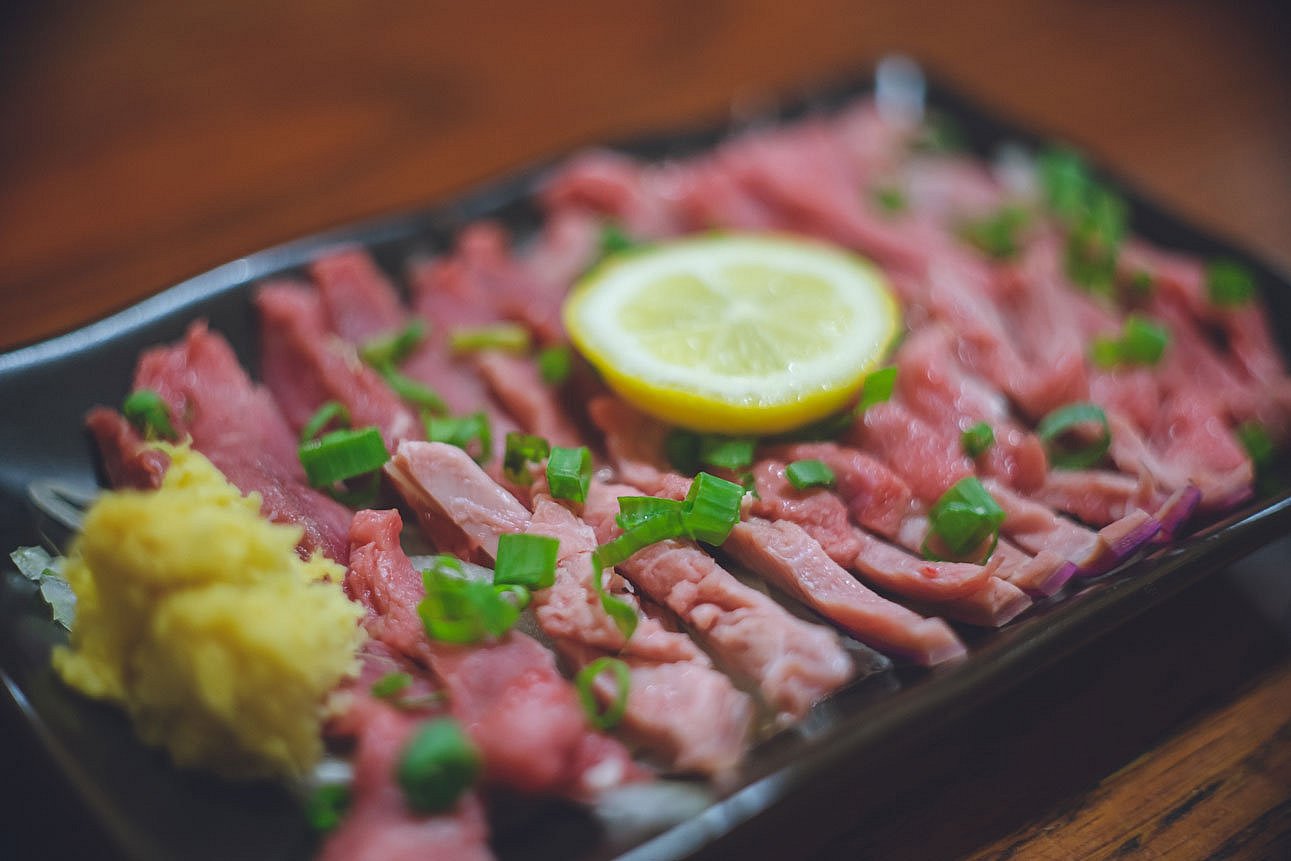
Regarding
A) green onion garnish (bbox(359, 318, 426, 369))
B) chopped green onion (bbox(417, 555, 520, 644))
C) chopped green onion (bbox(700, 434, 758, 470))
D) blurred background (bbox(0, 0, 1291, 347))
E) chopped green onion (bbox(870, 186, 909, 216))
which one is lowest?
chopped green onion (bbox(417, 555, 520, 644))

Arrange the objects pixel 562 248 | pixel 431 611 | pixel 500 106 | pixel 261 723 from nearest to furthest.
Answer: pixel 261 723
pixel 431 611
pixel 562 248
pixel 500 106

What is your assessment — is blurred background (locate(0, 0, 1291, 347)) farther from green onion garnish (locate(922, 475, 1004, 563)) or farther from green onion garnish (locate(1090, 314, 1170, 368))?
green onion garnish (locate(922, 475, 1004, 563))

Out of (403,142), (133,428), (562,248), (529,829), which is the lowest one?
(529,829)

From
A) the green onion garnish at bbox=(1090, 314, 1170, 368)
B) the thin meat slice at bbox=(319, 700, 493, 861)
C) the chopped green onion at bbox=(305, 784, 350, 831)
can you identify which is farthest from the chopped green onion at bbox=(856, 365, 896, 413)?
the chopped green onion at bbox=(305, 784, 350, 831)

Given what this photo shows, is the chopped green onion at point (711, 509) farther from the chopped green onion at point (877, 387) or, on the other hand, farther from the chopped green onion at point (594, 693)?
the chopped green onion at point (877, 387)

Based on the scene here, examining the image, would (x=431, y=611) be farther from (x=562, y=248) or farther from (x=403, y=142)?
(x=403, y=142)

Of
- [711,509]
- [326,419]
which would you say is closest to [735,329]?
[711,509]

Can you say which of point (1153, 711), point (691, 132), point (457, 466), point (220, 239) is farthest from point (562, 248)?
point (1153, 711)
